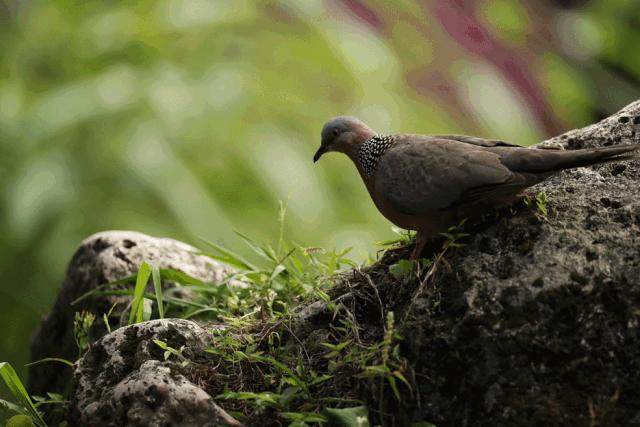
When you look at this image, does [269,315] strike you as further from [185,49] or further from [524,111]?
[524,111]

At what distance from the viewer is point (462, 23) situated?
6.92 metres

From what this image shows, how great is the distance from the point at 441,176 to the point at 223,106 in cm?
327

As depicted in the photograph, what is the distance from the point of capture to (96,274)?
11.6 ft

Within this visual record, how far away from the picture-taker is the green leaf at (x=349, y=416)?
87.7 inches

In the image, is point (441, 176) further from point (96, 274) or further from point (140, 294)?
point (96, 274)

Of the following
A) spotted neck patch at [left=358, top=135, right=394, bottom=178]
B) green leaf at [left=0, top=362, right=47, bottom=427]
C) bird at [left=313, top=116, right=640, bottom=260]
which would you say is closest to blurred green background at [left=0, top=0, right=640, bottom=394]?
spotted neck patch at [left=358, top=135, right=394, bottom=178]

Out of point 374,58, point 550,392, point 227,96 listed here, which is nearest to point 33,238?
point 227,96

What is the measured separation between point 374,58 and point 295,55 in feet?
2.11

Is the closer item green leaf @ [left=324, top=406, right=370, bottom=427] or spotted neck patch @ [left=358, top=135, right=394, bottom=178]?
green leaf @ [left=324, top=406, right=370, bottom=427]

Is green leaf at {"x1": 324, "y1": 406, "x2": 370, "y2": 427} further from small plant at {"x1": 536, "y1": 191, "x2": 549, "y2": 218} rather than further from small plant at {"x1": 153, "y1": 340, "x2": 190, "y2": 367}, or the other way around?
small plant at {"x1": 536, "y1": 191, "x2": 549, "y2": 218}

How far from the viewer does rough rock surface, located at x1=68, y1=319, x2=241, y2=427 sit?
232 cm

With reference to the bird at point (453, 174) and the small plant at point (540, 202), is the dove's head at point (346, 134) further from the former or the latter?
the small plant at point (540, 202)

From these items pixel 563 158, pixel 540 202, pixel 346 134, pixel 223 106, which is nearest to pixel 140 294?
pixel 346 134

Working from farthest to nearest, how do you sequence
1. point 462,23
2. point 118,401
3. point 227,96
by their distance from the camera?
point 462,23
point 227,96
point 118,401
